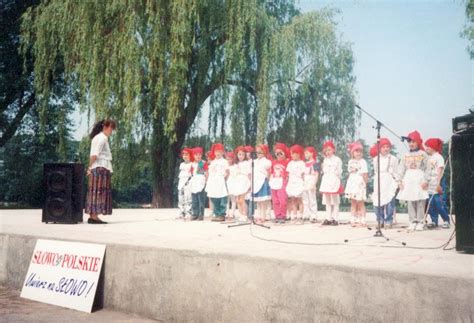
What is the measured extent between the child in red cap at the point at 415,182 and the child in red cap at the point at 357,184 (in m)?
0.60

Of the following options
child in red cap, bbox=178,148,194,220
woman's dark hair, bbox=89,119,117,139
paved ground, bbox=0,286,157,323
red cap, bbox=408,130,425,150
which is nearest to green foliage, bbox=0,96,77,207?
child in red cap, bbox=178,148,194,220

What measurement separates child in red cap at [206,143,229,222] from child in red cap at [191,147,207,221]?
151 mm

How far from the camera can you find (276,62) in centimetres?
1334

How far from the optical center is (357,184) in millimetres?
7781

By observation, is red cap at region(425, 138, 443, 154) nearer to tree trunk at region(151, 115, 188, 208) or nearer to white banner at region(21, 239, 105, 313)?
white banner at region(21, 239, 105, 313)

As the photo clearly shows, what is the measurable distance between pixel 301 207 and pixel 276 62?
17.8 ft

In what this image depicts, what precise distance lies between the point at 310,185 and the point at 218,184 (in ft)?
5.48

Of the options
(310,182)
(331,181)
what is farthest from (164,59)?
(331,181)

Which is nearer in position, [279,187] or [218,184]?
[279,187]

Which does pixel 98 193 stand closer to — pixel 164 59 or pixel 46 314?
pixel 46 314

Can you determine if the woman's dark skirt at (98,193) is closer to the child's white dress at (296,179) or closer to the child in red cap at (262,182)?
the child in red cap at (262,182)

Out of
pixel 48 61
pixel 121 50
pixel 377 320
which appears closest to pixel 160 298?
pixel 377 320

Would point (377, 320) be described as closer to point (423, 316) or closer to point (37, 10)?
point (423, 316)

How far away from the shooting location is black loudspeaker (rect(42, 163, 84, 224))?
23.8 ft
